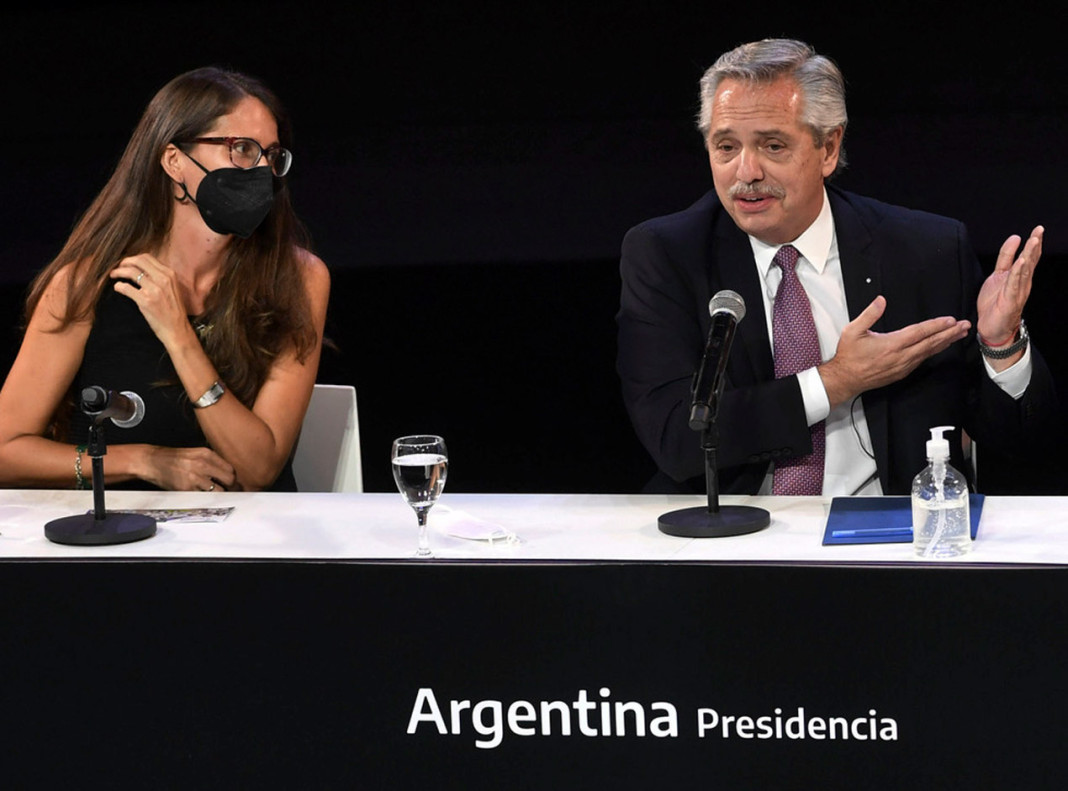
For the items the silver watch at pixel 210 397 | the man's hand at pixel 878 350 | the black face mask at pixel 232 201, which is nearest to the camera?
the man's hand at pixel 878 350

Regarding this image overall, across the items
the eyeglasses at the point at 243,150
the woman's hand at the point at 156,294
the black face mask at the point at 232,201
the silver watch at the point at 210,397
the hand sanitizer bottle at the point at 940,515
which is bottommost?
the hand sanitizer bottle at the point at 940,515

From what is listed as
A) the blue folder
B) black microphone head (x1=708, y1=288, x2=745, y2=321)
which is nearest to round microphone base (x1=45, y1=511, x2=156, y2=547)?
black microphone head (x1=708, y1=288, x2=745, y2=321)

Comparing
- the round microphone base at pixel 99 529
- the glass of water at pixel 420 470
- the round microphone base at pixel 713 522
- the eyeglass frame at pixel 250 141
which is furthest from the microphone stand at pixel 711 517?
the eyeglass frame at pixel 250 141

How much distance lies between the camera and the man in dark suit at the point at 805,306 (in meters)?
2.96

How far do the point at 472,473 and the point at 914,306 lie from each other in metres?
2.06

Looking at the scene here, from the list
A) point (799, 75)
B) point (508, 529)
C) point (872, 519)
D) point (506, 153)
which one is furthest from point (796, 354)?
point (506, 153)

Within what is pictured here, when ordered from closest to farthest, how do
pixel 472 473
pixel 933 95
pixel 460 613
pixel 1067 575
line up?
1. pixel 1067 575
2. pixel 460 613
3. pixel 933 95
4. pixel 472 473

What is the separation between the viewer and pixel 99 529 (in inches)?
96.7

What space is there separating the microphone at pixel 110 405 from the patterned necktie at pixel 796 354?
4.10ft

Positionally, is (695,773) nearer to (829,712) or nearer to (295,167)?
(829,712)

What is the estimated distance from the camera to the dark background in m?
4.13

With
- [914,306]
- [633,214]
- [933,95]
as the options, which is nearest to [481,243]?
[633,214]

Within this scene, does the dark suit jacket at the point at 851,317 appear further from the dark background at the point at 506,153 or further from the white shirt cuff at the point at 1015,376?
the dark background at the point at 506,153

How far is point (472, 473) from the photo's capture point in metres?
4.87
